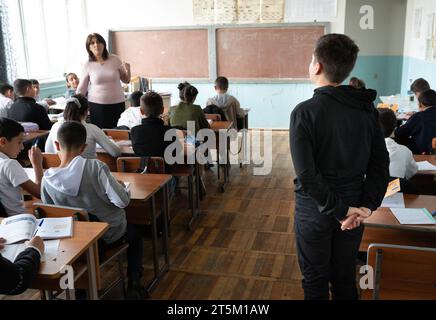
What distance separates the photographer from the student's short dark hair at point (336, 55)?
5.09ft

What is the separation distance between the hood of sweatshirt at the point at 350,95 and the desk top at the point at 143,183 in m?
1.30

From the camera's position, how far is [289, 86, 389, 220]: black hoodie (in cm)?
160

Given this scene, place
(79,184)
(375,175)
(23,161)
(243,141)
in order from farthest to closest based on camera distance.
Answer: (243,141)
(23,161)
(79,184)
(375,175)

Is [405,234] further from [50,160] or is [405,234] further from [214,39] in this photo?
[214,39]

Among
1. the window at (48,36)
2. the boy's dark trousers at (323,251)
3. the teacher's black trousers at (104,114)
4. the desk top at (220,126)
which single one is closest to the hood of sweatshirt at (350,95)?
the boy's dark trousers at (323,251)

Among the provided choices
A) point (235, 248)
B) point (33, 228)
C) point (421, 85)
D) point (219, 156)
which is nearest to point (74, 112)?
point (33, 228)

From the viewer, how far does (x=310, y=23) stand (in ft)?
23.4

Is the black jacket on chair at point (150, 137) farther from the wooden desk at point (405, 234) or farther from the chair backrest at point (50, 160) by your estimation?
the wooden desk at point (405, 234)

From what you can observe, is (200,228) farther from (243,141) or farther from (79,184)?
(243,141)

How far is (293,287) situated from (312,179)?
139cm

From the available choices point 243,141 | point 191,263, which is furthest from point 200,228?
point 243,141

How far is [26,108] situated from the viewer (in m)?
4.67

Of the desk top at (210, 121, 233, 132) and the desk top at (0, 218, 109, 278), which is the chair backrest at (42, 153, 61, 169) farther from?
the desk top at (210, 121, 233, 132)

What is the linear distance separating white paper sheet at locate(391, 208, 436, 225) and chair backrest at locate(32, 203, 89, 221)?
5.05ft
